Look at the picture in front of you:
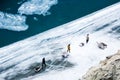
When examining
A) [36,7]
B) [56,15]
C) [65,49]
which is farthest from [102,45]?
[36,7]

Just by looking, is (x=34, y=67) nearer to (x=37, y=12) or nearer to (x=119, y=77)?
(x=119, y=77)

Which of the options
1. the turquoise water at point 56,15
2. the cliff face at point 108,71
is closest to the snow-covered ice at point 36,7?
the turquoise water at point 56,15

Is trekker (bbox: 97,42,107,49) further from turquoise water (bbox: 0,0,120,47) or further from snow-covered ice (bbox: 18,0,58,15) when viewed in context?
snow-covered ice (bbox: 18,0,58,15)

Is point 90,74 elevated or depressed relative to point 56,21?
depressed

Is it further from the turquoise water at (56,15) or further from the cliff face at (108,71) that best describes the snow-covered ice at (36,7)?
the cliff face at (108,71)

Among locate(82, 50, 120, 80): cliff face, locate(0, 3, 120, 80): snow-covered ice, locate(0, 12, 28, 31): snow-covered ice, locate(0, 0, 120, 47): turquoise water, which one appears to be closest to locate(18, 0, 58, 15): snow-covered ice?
locate(0, 0, 120, 47): turquoise water

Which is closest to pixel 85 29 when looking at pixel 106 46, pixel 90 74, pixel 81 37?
pixel 81 37
